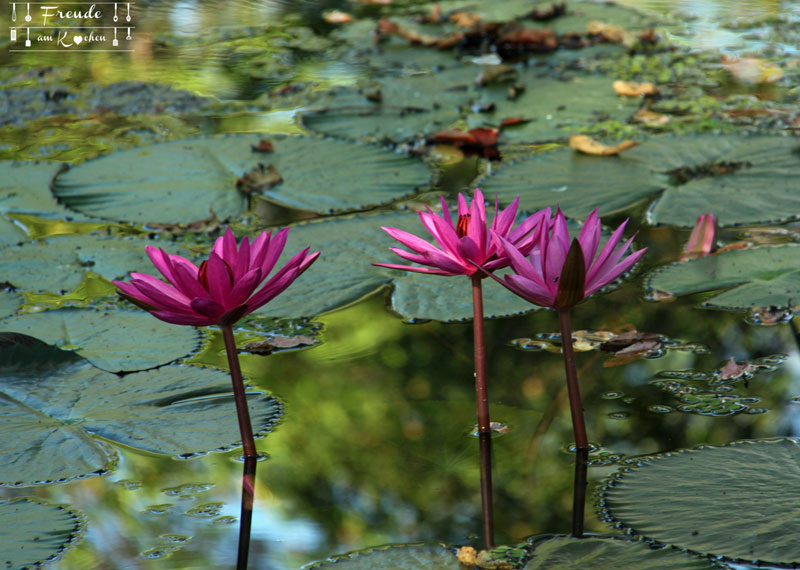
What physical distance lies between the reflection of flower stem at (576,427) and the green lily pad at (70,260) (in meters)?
1.45

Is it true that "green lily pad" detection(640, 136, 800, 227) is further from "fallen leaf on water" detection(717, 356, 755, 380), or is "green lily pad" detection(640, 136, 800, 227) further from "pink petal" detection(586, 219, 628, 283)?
"pink petal" detection(586, 219, 628, 283)

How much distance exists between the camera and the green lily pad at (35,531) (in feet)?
4.57

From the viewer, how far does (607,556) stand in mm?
1302

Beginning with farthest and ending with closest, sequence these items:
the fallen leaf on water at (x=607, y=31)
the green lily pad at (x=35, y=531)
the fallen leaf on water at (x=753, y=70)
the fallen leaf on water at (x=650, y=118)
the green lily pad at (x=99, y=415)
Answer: the fallen leaf on water at (x=607, y=31) < the fallen leaf on water at (x=753, y=70) < the fallen leaf on water at (x=650, y=118) < the green lily pad at (x=99, y=415) < the green lily pad at (x=35, y=531)

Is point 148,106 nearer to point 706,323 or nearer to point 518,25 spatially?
point 518,25

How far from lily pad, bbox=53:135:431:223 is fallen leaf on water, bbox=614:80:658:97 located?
1.29m

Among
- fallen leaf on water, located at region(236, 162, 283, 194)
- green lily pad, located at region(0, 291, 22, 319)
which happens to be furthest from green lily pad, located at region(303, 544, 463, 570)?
fallen leaf on water, located at region(236, 162, 283, 194)

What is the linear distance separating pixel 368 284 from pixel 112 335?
69 centimetres

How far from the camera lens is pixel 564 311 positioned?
1.50 metres

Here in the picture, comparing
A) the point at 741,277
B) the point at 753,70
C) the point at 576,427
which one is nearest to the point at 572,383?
the point at 576,427

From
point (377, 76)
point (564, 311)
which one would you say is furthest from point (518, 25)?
point (564, 311)

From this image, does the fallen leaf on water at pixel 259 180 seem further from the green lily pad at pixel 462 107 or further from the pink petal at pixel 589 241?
the pink petal at pixel 589 241

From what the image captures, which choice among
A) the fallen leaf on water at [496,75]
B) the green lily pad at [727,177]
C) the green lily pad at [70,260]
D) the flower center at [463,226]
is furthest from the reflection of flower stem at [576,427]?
the fallen leaf on water at [496,75]

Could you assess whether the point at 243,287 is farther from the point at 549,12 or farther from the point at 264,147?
the point at 549,12
